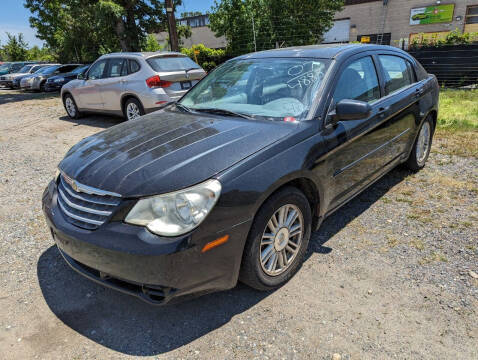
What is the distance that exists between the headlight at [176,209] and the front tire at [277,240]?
16.5 inches

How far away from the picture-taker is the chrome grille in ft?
7.47

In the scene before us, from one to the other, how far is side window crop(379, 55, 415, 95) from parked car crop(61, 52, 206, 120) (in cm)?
471

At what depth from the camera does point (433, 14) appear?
3050 centimetres

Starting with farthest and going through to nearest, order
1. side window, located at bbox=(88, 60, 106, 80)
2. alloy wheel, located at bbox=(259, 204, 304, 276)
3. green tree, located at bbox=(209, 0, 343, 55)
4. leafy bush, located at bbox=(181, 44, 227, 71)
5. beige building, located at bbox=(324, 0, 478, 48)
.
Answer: beige building, located at bbox=(324, 0, 478, 48) < green tree, located at bbox=(209, 0, 343, 55) < leafy bush, located at bbox=(181, 44, 227, 71) < side window, located at bbox=(88, 60, 106, 80) < alloy wheel, located at bbox=(259, 204, 304, 276)

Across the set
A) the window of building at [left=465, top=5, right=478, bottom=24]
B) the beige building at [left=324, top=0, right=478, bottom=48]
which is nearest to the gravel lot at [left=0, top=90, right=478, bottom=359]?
the beige building at [left=324, top=0, right=478, bottom=48]

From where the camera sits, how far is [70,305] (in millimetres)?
2719

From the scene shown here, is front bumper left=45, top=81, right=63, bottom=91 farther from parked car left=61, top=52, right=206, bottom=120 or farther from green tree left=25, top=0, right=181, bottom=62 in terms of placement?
parked car left=61, top=52, right=206, bottom=120

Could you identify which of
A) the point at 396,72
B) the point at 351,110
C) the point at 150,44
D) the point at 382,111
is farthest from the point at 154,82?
the point at 150,44

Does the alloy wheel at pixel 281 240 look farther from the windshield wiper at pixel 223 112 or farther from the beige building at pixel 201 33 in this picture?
the beige building at pixel 201 33

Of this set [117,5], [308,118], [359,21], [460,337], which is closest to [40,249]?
[308,118]

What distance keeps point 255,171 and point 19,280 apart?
225 cm

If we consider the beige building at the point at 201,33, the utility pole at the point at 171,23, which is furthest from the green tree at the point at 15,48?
the utility pole at the point at 171,23

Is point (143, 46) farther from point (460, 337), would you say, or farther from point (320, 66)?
point (460, 337)

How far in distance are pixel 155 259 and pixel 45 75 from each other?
19.9m
